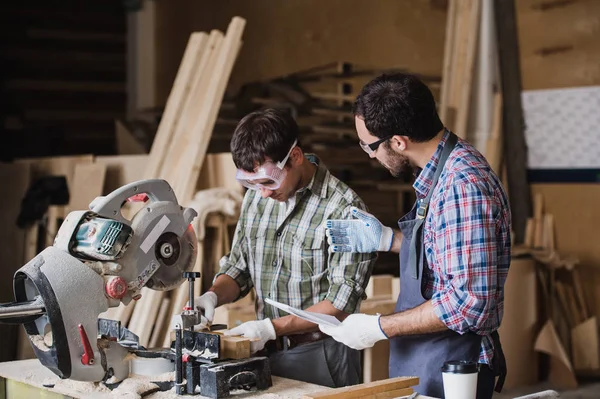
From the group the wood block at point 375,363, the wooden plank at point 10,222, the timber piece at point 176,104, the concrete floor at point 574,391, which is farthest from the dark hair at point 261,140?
the wooden plank at point 10,222

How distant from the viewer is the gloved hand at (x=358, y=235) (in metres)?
2.98

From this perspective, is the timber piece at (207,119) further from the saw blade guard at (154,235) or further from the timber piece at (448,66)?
the saw blade guard at (154,235)

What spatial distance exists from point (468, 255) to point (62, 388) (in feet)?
4.21

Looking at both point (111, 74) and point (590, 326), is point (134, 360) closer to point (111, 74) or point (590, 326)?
point (590, 326)

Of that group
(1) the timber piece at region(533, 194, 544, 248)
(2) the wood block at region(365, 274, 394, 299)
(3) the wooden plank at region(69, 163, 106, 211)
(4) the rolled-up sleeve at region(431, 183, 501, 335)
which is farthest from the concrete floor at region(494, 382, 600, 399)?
(4) the rolled-up sleeve at region(431, 183, 501, 335)

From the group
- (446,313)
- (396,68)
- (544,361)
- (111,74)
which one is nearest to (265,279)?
(446,313)

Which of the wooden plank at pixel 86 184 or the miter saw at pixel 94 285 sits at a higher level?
the wooden plank at pixel 86 184

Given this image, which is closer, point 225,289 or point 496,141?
point 225,289

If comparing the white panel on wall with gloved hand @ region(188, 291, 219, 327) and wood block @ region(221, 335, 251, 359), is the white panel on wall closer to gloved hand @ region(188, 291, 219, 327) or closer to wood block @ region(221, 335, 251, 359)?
gloved hand @ region(188, 291, 219, 327)

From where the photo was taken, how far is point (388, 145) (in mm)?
2688

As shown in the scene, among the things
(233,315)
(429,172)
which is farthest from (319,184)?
(233,315)

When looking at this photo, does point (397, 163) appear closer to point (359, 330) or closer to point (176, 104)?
point (359, 330)

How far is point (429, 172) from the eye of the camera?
2.68 meters

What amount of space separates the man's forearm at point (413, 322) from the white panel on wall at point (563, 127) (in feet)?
13.2
